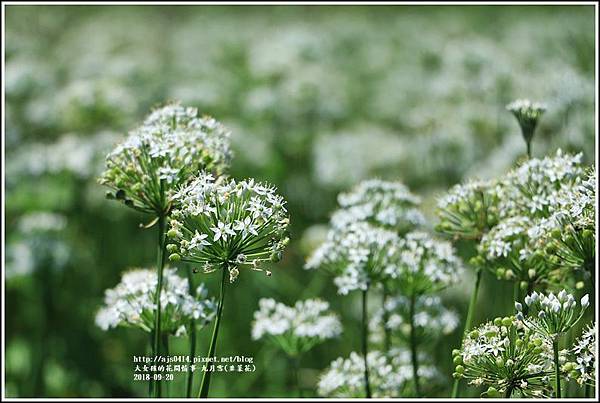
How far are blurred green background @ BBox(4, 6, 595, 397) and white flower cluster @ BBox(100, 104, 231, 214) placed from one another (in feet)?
7.56

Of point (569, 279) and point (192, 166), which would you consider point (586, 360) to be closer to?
point (569, 279)

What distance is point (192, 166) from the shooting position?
3283 mm

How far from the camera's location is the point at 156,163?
3.21 metres

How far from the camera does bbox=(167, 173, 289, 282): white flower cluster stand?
286cm

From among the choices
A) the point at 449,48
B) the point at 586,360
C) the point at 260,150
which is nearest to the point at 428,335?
the point at 586,360

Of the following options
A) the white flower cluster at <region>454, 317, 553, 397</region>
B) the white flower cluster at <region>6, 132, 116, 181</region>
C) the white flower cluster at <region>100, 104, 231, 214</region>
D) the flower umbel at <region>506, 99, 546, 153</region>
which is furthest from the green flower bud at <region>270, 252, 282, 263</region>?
the white flower cluster at <region>6, 132, 116, 181</region>

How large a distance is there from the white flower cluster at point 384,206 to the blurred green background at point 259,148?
1.15 metres

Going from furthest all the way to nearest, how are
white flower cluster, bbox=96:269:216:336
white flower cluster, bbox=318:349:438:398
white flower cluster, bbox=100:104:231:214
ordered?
1. white flower cluster, bbox=318:349:438:398
2. white flower cluster, bbox=96:269:216:336
3. white flower cluster, bbox=100:104:231:214

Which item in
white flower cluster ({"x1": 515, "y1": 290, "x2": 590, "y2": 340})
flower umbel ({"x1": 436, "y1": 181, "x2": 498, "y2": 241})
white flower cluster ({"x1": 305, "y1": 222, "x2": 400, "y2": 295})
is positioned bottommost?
white flower cluster ({"x1": 515, "y1": 290, "x2": 590, "y2": 340})

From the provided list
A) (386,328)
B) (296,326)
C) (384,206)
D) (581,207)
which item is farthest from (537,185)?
(296,326)

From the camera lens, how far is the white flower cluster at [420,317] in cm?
425

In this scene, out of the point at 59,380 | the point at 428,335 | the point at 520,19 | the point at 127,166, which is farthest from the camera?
the point at 520,19

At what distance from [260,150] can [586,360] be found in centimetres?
550

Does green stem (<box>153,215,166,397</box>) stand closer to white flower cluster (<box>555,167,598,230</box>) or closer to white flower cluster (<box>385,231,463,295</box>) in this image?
white flower cluster (<box>385,231,463,295</box>)
